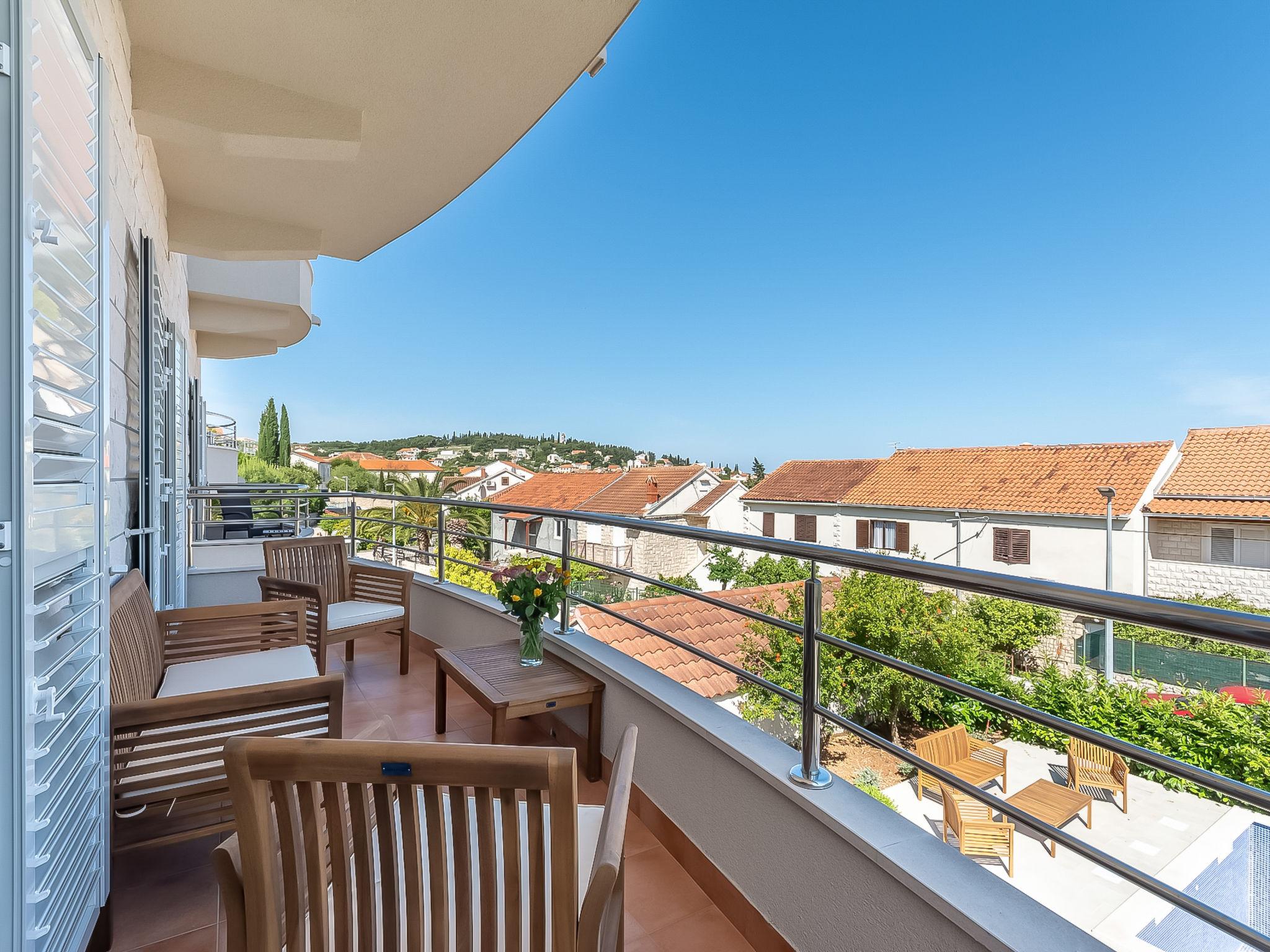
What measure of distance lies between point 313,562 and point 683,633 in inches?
261

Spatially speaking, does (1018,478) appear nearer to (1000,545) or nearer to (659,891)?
(1000,545)

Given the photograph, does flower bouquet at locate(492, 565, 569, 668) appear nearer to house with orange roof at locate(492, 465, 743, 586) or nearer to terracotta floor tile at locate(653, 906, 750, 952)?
terracotta floor tile at locate(653, 906, 750, 952)

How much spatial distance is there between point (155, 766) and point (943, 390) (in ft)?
181

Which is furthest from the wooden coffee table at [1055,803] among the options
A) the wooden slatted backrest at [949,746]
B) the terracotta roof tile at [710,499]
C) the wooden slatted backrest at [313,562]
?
the terracotta roof tile at [710,499]

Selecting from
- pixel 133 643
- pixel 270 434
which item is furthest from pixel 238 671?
pixel 270 434

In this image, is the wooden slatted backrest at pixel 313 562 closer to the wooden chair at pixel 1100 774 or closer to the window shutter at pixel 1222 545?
the wooden chair at pixel 1100 774

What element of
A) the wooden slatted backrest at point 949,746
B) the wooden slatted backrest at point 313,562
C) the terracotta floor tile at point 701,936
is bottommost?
the wooden slatted backrest at point 949,746

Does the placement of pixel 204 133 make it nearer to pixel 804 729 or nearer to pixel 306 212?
A: pixel 306 212

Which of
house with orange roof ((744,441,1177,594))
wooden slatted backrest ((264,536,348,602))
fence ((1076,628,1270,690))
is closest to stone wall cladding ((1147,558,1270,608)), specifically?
house with orange roof ((744,441,1177,594))

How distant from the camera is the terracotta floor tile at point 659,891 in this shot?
1.66m

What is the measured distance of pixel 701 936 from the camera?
5.24ft

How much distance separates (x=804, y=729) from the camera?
1435 millimetres

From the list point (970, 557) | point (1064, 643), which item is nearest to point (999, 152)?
point (970, 557)

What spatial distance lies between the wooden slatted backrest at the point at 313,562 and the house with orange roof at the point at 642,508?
20345mm
